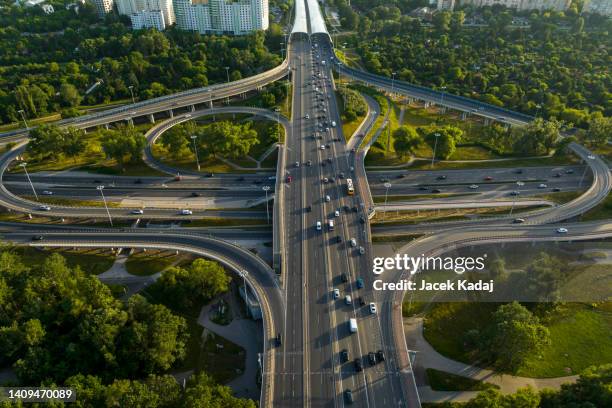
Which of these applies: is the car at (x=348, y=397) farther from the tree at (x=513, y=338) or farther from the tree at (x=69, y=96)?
→ the tree at (x=69, y=96)

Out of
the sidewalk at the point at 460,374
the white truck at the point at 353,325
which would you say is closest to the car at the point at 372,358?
the white truck at the point at 353,325

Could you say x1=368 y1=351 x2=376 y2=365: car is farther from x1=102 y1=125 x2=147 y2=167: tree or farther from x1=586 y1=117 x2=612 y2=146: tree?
x1=586 y1=117 x2=612 y2=146: tree

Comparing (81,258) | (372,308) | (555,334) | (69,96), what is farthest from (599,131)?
(69,96)

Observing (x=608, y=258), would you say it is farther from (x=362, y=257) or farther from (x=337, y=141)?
(x=337, y=141)

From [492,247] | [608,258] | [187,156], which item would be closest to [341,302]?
[492,247]

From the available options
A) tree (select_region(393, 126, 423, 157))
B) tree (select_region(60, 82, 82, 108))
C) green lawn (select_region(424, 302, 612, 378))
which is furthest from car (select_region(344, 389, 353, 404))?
tree (select_region(60, 82, 82, 108))

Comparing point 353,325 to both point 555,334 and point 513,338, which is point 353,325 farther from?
point 555,334
